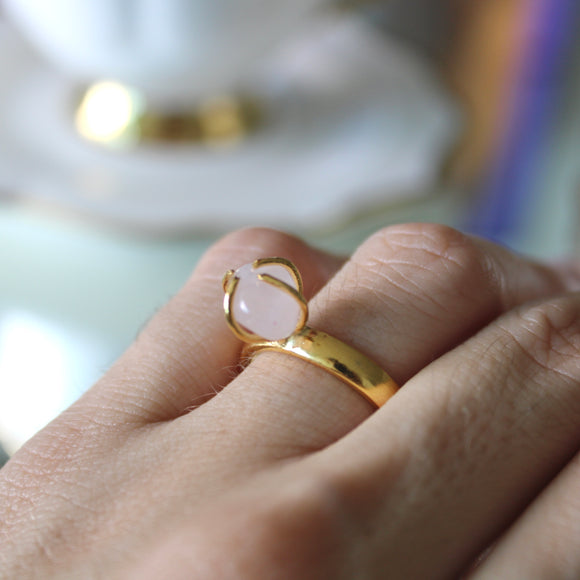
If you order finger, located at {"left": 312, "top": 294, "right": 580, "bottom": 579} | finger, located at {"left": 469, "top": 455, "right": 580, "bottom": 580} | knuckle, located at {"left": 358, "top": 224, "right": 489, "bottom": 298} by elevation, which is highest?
knuckle, located at {"left": 358, "top": 224, "right": 489, "bottom": 298}

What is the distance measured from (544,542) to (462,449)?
0.05 meters

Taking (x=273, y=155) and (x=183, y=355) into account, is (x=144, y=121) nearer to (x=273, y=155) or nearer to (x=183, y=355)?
(x=273, y=155)

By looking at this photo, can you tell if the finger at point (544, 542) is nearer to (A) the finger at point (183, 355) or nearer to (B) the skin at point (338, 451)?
(B) the skin at point (338, 451)

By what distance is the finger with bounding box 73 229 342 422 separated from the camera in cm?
36

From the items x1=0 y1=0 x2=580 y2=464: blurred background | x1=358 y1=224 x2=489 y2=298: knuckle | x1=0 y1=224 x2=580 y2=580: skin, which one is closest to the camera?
x1=0 y1=224 x2=580 y2=580: skin

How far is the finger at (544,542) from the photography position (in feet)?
0.99

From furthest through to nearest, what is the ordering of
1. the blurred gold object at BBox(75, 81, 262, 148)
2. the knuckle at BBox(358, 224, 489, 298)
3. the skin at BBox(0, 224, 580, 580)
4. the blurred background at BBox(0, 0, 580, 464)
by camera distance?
1. the blurred gold object at BBox(75, 81, 262, 148)
2. the blurred background at BBox(0, 0, 580, 464)
3. the knuckle at BBox(358, 224, 489, 298)
4. the skin at BBox(0, 224, 580, 580)

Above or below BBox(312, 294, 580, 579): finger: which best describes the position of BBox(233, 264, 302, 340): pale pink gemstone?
above

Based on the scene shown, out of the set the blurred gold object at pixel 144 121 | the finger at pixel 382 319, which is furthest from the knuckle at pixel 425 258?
the blurred gold object at pixel 144 121

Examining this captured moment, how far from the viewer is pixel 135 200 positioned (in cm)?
83

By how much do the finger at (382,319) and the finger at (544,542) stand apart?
78 mm

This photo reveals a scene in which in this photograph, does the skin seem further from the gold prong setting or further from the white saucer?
the white saucer

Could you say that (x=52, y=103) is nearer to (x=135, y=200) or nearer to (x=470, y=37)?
(x=135, y=200)

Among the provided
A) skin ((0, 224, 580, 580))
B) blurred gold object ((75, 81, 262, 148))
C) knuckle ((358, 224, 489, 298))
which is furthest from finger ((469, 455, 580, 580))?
blurred gold object ((75, 81, 262, 148))
